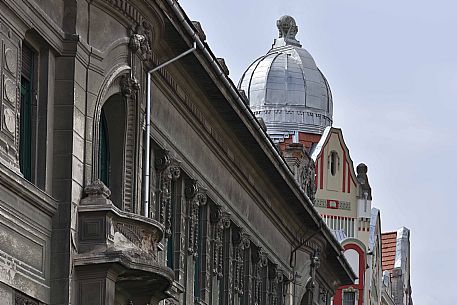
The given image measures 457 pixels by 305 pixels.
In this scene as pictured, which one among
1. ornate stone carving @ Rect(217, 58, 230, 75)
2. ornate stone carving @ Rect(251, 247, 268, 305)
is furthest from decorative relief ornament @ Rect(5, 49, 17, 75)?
→ ornate stone carving @ Rect(251, 247, 268, 305)

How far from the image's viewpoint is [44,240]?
99.2 ft

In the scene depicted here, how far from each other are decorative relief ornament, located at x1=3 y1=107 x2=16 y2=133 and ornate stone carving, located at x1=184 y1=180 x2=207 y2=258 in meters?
12.1

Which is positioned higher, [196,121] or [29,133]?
[196,121]

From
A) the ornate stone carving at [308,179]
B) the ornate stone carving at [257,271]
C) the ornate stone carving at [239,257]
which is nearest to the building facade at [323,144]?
the ornate stone carving at [308,179]

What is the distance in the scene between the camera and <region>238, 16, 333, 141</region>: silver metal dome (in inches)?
3676

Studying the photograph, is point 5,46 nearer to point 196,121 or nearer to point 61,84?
point 61,84

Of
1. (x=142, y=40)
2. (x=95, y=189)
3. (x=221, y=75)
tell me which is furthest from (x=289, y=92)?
(x=95, y=189)

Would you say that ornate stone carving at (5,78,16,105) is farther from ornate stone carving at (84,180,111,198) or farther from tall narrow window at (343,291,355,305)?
tall narrow window at (343,291,355,305)

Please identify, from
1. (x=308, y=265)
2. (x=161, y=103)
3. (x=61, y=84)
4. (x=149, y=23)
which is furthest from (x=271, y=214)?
(x=61, y=84)

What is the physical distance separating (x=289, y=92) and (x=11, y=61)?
6496 centimetres

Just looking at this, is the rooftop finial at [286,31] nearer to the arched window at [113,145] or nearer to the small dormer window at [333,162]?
the small dormer window at [333,162]

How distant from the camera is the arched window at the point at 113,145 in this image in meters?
34.0

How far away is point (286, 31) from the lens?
97625 mm

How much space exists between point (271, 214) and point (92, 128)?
19.6 m
